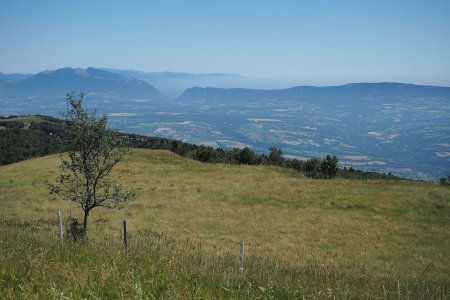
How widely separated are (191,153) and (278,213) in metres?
45.2

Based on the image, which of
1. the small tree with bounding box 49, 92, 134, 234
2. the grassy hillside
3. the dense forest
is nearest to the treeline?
the dense forest

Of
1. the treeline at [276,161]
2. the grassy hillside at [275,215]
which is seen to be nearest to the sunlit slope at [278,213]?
the grassy hillside at [275,215]

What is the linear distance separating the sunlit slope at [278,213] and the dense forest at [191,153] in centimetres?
736

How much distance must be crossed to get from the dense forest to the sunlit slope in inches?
290

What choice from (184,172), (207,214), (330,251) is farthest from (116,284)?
(184,172)

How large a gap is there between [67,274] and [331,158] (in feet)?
187

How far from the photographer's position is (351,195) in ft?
127

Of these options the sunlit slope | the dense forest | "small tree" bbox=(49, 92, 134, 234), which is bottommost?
the dense forest

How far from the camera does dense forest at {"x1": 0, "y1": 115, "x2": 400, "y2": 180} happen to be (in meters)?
58.1

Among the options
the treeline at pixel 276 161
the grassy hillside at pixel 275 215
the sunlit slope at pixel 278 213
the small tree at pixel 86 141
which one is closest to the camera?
the small tree at pixel 86 141

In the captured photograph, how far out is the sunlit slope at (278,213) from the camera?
89.1 ft

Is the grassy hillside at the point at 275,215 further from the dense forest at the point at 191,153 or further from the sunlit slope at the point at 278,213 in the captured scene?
the dense forest at the point at 191,153

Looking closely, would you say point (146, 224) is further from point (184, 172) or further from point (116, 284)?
point (116, 284)

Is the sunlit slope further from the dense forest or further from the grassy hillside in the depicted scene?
the dense forest
